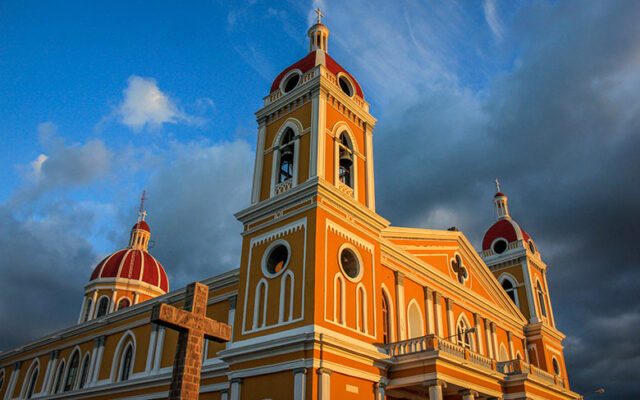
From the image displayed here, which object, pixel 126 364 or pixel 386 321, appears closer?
pixel 386 321

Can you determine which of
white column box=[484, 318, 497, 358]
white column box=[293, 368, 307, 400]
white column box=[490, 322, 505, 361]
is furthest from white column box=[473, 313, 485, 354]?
white column box=[293, 368, 307, 400]

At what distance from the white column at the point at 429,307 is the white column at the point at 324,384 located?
7.53 meters

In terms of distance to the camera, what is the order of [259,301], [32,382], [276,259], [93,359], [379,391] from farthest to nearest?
[32,382], [93,359], [276,259], [259,301], [379,391]

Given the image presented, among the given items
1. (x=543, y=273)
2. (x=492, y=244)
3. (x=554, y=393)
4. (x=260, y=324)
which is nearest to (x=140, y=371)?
(x=260, y=324)

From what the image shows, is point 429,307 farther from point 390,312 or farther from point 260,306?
point 260,306

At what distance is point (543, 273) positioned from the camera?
32.4 m

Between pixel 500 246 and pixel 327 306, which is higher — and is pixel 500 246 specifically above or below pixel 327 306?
above

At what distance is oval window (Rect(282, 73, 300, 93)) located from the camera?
2056 centimetres

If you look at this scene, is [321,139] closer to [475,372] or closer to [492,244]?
[475,372]

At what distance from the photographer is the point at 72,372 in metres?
28.7

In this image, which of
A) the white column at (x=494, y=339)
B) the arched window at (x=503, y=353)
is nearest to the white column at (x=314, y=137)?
the white column at (x=494, y=339)

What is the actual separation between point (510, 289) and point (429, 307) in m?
11.7

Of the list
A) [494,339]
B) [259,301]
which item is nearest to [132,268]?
[259,301]

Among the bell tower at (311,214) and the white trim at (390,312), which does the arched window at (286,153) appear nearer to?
the bell tower at (311,214)
